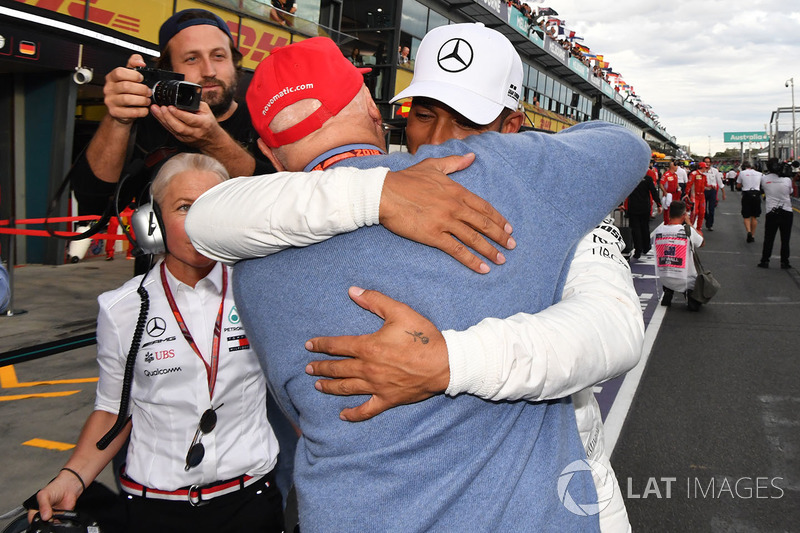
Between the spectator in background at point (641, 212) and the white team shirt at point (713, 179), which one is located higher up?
the white team shirt at point (713, 179)

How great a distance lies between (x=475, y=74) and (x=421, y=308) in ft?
3.09

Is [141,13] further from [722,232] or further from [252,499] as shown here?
[722,232]

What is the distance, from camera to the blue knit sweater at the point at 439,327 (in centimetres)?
118

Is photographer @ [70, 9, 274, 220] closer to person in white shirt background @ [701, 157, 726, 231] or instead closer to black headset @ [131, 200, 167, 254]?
black headset @ [131, 200, 167, 254]

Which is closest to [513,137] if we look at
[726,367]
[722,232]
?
[726,367]

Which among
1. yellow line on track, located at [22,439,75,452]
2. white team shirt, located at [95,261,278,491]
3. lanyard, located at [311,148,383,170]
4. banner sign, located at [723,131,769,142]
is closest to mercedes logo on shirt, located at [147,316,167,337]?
white team shirt, located at [95,261,278,491]

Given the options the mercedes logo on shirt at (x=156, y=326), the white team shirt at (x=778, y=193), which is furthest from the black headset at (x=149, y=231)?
the white team shirt at (x=778, y=193)

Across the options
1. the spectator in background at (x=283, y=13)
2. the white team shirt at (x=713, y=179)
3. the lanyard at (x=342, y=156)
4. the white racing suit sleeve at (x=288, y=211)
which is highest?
the spectator in background at (x=283, y=13)

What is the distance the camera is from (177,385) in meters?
2.14

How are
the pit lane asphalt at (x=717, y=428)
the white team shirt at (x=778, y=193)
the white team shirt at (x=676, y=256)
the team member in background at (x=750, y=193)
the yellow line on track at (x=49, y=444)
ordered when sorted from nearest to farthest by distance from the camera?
the pit lane asphalt at (x=717, y=428), the yellow line on track at (x=49, y=444), the white team shirt at (x=676, y=256), the white team shirt at (x=778, y=193), the team member in background at (x=750, y=193)

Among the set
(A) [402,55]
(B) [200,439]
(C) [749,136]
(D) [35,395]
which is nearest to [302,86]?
(B) [200,439]

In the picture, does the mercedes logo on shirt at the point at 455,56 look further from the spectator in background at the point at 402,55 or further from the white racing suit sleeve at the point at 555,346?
the spectator in background at the point at 402,55

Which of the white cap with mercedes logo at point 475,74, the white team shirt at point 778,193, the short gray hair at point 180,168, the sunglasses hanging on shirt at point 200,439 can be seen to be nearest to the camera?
the white cap with mercedes logo at point 475,74

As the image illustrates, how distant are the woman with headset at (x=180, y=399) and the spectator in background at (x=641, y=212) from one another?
1244 cm
